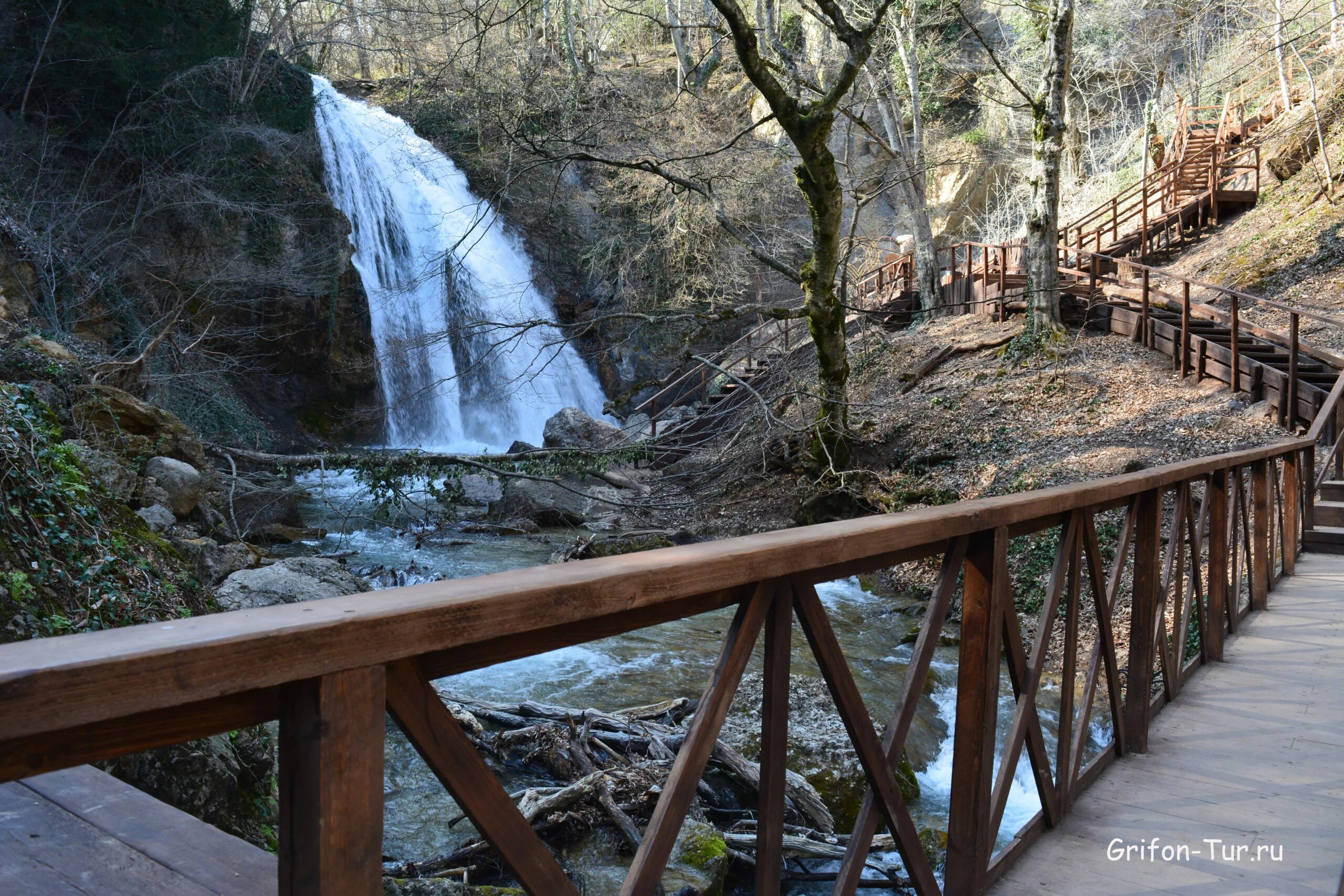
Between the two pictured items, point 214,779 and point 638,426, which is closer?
point 214,779

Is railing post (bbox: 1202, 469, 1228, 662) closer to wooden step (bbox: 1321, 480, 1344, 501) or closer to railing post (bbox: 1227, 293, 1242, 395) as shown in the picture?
wooden step (bbox: 1321, 480, 1344, 501)

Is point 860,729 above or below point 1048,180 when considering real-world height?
below

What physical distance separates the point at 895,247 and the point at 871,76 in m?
12.8

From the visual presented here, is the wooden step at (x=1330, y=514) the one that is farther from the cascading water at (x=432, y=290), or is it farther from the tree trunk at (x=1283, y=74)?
the tree trunk at (x=1283, y=74)

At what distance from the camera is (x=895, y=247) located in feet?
99.7

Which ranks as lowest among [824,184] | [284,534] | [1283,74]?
[284,534]

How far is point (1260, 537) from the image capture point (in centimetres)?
637

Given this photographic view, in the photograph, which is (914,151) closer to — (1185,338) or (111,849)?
(1185,338)

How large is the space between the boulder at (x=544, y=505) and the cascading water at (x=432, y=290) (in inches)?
163

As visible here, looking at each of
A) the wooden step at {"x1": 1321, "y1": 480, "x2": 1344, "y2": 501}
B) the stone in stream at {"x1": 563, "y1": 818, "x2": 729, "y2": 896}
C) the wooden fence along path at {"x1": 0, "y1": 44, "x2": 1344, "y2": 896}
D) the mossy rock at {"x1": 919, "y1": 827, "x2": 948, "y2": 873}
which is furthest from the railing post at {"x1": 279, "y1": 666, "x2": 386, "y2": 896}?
the wooden step at {"x1": 1321, "y1": 480, "x2": 1344, "y2": 501}

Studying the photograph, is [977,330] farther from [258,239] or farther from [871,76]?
[258,239]

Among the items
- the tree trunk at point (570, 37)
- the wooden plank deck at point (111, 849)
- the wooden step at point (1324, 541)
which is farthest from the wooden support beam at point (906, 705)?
the tree trunk at point (570, 37)

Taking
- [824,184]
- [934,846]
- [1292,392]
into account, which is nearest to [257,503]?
[824,184]

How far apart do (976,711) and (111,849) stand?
7.31 ft
